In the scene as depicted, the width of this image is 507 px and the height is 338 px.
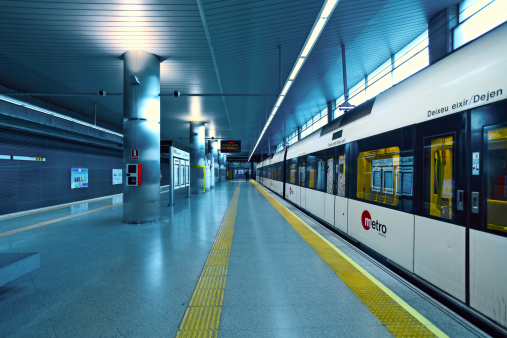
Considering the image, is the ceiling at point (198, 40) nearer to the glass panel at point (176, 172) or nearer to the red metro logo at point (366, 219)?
the glass panel at point (176, 172)

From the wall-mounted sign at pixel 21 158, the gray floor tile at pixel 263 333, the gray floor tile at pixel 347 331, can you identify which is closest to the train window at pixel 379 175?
the gray floor tile at pixel 347 331

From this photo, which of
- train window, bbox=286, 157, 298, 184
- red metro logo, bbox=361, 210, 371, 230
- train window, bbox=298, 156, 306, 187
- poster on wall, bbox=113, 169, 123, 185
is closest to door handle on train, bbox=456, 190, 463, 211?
red metro logo, bbox=361, 210, 371, 230

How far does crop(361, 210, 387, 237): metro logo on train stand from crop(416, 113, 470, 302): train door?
0.71 metres

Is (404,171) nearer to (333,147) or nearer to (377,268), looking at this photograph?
(377,268)

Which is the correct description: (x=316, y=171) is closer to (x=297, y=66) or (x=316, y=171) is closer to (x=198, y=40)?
(x=297, y=66)

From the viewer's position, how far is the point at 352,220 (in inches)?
198

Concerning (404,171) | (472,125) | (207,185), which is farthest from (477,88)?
(207,185)

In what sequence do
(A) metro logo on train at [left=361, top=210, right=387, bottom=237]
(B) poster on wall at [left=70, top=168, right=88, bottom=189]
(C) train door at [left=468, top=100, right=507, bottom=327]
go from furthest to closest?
1. (B) poster on wall at [left=70, top=168, right=88, bottom=189]
2. (A) metro logo on train at [left=361, top=210, right=387, bottom=237]
3. (C) train door at [left=468, top=100, right=507, bottom=327]

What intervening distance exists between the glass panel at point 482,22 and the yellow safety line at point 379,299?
16.2 feet

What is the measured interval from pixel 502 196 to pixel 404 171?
1.36 meters

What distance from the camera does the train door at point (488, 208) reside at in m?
2.14

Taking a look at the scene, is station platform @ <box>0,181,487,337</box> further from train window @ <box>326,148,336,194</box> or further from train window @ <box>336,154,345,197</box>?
train window @ <box>326,148,336,194</box>

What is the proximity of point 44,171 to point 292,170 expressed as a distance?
10583mm

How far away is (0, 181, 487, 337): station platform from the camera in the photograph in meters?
2.33
